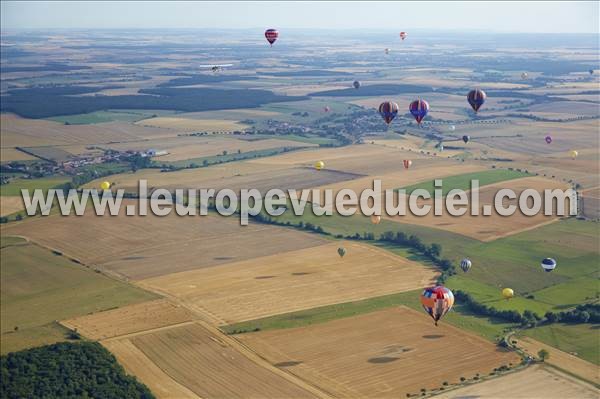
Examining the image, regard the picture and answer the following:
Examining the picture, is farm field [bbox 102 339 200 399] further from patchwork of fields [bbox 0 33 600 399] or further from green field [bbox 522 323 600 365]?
green field [bbox 522 323 600 365]

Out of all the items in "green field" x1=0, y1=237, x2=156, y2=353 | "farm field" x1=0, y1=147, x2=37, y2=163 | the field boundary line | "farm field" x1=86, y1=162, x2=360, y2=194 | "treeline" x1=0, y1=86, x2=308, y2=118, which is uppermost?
"treeline" x1=0, y1=86, x2=308, y2=118

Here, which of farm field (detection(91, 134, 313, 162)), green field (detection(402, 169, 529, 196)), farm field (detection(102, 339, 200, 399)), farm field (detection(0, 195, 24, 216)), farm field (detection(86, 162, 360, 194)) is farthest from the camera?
farm field (detection(91, 134, 313, 162))

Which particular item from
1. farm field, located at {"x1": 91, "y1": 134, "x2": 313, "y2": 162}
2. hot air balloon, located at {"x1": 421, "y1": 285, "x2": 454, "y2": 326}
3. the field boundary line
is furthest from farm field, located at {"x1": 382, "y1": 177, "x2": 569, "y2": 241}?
farm field, located at {"x1": 91, "y1": 134, "x2": 313, "y2": 162}

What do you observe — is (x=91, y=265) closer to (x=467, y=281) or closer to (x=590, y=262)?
(x=467, y=281)

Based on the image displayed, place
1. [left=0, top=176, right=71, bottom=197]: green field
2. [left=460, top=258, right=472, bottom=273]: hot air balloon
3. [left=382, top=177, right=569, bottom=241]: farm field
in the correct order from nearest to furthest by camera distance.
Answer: [left=460, top=258, right=472, bottom=273]: hot air balloon
[left=382, top=177, right=569, bottom=241]: farm field
[left=0, top=176, right=71, bottom=197]: green field

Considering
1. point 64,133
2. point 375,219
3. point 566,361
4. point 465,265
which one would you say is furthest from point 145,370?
point 64,133

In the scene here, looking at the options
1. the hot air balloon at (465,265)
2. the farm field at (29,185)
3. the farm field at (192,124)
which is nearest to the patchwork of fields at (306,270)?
the farm field at (29,185)

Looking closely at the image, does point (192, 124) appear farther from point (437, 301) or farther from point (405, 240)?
point (437, 301)
